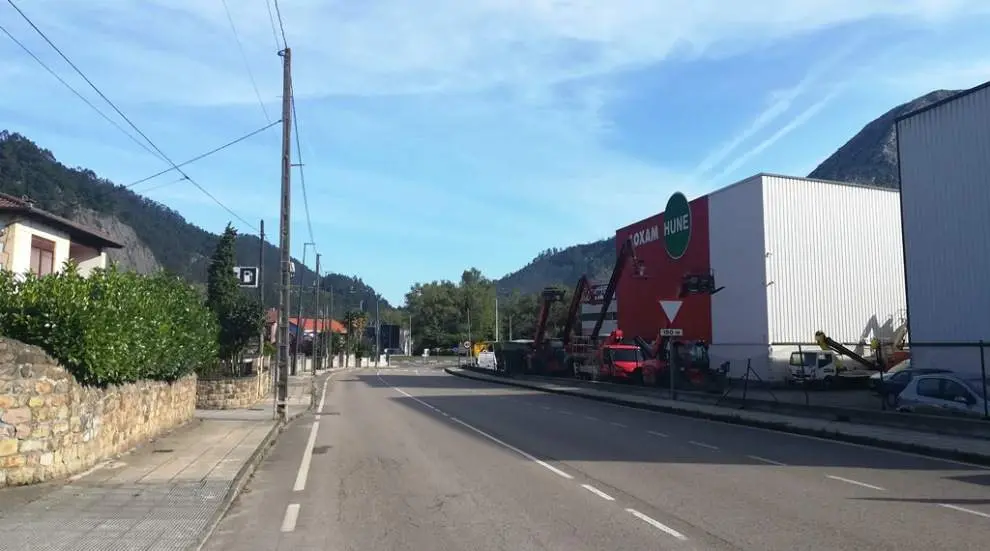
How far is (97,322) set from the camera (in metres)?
12.1

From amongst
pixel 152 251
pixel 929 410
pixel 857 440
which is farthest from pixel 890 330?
pixel 152 251

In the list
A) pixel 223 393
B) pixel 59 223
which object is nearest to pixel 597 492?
pixel 223 393

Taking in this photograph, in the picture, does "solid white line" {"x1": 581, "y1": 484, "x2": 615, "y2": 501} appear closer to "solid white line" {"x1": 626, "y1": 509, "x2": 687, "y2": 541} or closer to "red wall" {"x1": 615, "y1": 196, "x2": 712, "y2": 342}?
"solid white line" {"x1": 626, "y1": 509, "x2": 687, "y2": 541}

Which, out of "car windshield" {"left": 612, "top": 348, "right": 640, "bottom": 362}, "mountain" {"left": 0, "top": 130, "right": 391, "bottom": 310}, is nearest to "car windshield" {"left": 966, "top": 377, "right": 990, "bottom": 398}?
"mountain" {"left": 0, "top": 130, "right": 391, "bottom": 310}

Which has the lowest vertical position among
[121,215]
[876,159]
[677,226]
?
[677,226]

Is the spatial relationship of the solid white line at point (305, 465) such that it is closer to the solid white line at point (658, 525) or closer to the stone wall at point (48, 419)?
the stone wall at point (48, 419)

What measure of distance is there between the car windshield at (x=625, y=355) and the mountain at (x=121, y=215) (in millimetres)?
17436

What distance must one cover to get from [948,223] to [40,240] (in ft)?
97.9

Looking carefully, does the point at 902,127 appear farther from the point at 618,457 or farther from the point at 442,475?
the point at 442,475

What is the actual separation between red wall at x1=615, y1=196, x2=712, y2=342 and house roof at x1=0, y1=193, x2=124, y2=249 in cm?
3164

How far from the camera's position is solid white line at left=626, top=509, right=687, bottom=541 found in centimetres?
831

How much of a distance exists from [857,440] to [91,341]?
14.9 meters

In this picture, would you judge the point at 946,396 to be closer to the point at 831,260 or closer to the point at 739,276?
the point at 739,276

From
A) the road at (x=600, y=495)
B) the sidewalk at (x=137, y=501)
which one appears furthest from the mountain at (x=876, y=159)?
the sidewalk at (x=137, y=501)
